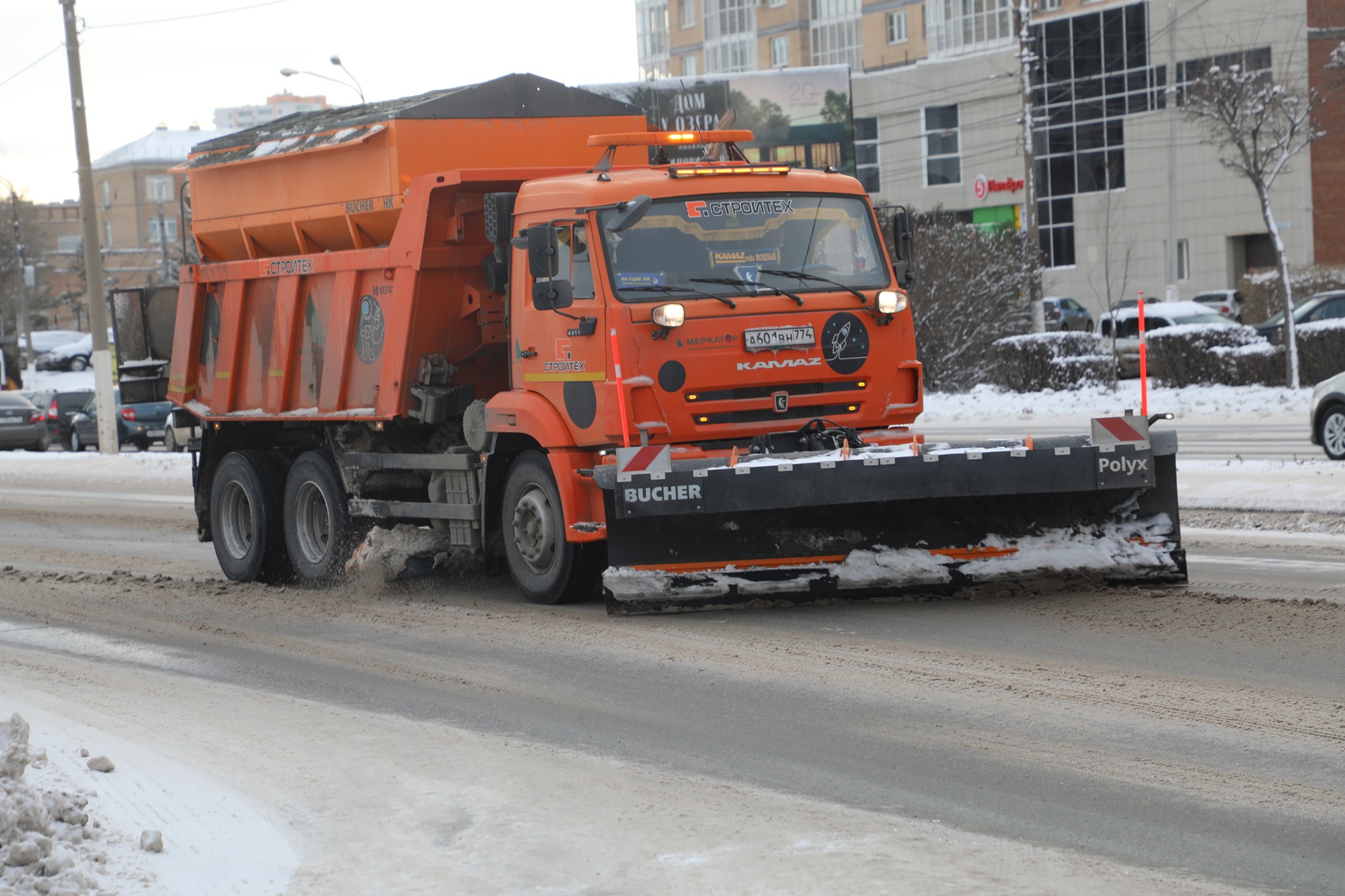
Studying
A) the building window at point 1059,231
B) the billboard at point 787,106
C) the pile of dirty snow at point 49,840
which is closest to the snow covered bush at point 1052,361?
the billboard at point 787,106

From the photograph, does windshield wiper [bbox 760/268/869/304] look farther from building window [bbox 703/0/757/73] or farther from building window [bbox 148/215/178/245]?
building window [bbox 148/215/178/245]

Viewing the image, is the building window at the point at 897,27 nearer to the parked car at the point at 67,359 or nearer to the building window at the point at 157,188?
the parked car at the point at 67,359

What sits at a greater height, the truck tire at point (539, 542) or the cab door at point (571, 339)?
the cab door at point (571, 339)

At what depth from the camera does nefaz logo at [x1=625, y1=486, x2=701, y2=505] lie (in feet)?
29.6

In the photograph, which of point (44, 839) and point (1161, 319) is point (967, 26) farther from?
point (44, 839)

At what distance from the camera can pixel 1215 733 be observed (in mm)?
6188

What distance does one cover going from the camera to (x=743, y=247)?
9.91 meters

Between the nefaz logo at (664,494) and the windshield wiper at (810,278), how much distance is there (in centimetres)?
164

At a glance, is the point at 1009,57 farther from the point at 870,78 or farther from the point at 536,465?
the point at 536,465

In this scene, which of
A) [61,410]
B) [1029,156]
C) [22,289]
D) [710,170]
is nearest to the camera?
[710,170]

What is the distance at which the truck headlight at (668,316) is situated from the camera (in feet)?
31.0

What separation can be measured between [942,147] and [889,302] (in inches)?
2399

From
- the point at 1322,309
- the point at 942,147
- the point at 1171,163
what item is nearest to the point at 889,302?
the point at 1322,309

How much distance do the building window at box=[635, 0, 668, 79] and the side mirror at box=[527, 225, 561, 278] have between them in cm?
8875
